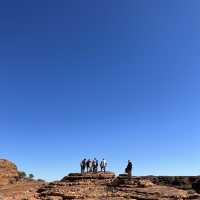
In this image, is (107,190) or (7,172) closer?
(107,190)

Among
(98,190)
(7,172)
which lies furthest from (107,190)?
(7,172)

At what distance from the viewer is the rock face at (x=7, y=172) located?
37425 millimetres

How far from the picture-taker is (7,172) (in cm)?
3912

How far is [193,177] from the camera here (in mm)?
39500

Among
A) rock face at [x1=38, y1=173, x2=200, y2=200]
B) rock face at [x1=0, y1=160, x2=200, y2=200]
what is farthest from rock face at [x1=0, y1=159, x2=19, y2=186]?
rock face at [x1=38, y1=173, x2=200, y2=200]

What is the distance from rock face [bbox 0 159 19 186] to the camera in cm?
3742

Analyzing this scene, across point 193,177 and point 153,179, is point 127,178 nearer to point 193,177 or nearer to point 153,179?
point 153,179

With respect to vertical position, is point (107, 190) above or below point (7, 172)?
below

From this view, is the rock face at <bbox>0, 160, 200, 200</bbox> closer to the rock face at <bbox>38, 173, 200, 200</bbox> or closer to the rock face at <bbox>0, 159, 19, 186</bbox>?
the rock face at <bbox>38, 173, 200, 200</bbox>

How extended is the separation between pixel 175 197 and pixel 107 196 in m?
4.97

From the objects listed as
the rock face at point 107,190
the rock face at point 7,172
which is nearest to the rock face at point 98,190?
the rock face at point 107,190

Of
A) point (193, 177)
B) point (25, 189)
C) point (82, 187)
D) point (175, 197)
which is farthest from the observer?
point (193, 177)

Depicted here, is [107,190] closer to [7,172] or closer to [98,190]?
[98,190]

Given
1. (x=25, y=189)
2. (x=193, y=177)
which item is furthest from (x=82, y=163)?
(x=193, y=177)
